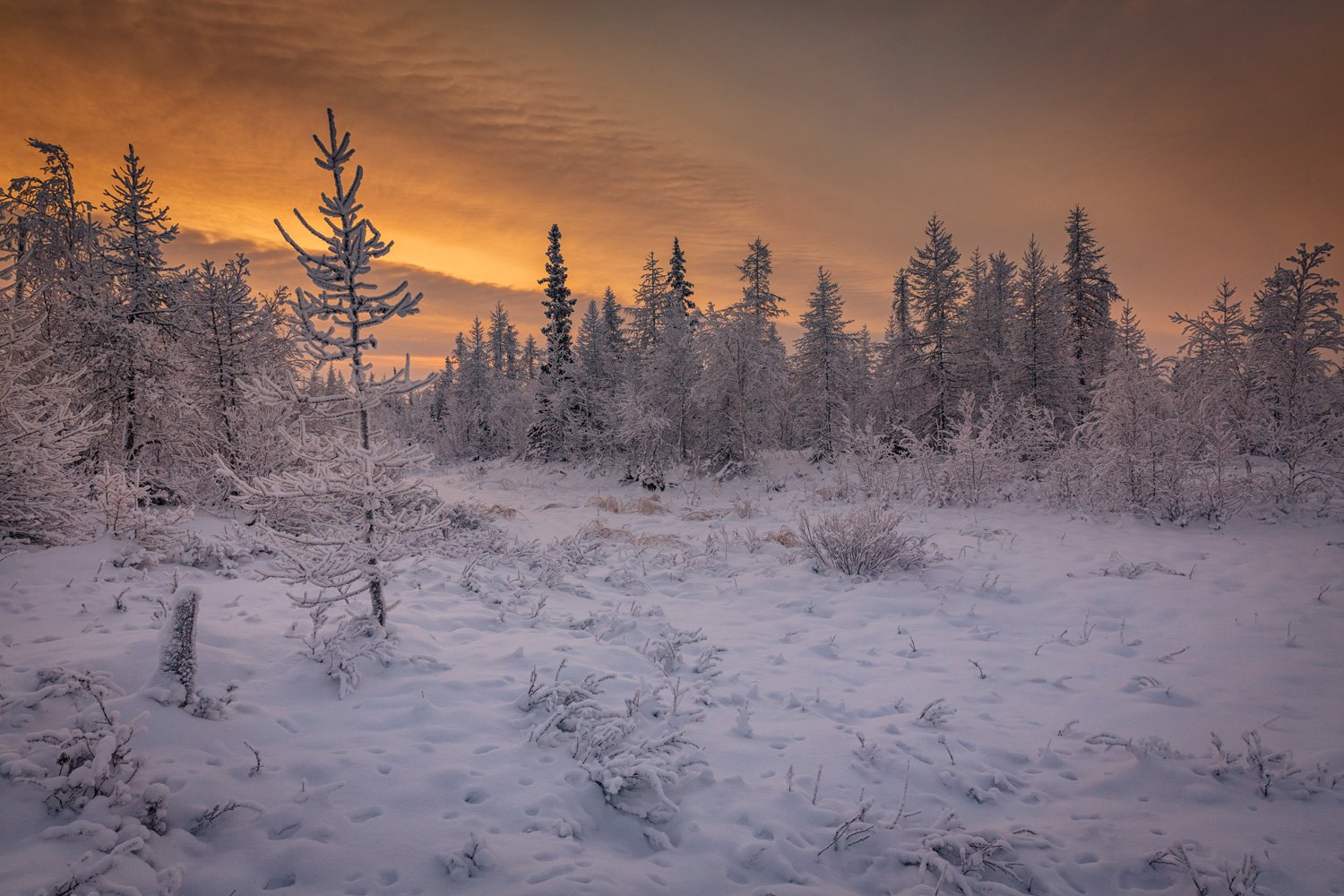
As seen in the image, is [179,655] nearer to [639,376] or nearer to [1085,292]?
[639,376]

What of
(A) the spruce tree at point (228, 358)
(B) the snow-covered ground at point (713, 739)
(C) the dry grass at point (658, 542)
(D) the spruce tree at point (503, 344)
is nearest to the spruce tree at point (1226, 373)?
(B) the snow-covered ground at point (713, 739)

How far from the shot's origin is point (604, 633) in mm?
6227

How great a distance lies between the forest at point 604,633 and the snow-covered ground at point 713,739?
0.09 ft

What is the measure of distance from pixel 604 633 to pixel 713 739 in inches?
90.7

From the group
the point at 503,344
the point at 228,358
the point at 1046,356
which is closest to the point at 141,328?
the point at 228,358

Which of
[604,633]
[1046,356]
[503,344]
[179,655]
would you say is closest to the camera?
[179,655]

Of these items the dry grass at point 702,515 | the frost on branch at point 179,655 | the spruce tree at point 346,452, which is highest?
the spruce tree at point 346,452

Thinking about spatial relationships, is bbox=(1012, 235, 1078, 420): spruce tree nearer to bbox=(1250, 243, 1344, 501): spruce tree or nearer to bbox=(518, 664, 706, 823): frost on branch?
bbox=(1250, 243, 1344, 501): spruce tree

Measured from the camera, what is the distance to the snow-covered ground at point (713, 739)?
112 inches

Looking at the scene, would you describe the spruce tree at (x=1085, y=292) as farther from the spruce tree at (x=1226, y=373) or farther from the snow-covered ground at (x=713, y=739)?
the snow-covered ground at (x=713, y=739)

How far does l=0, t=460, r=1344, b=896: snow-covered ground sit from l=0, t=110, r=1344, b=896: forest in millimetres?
29

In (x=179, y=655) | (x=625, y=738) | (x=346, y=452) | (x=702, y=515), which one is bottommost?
(x=625, y=738)

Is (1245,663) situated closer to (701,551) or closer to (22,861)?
(701,551)

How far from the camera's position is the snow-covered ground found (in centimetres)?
284
